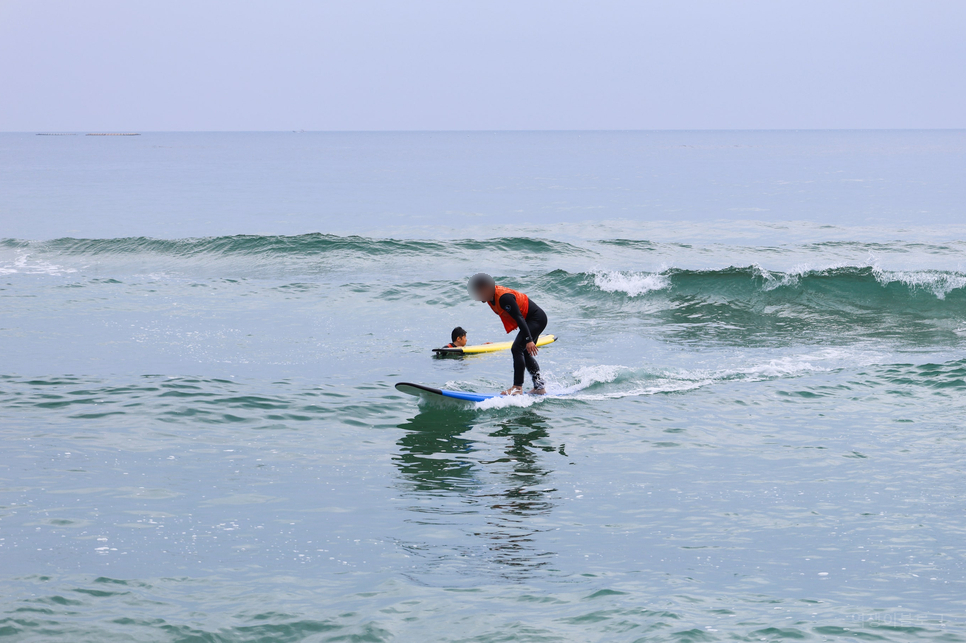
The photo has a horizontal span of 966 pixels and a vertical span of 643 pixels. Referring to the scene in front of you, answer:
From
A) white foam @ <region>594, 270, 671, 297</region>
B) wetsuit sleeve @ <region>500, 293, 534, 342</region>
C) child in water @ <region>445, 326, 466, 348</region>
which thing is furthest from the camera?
white foam @ <region>594, 270, 671, 297</region>

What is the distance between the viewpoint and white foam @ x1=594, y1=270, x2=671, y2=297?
23.0 m

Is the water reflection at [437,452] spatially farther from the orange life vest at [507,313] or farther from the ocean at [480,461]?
the orange life vest at [507,313]

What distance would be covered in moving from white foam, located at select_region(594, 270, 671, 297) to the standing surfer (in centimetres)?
1093

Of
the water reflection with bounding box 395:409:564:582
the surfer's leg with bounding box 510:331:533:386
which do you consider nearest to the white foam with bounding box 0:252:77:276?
the surfer's leg with bounding box 510:331:533:386

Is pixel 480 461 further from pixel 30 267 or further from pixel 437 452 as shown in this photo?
pixel 30 267

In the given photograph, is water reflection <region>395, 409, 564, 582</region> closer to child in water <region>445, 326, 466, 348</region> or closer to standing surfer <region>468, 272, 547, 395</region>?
standing surfer <region>468, 272, 547, 395</region>

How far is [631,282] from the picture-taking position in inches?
918

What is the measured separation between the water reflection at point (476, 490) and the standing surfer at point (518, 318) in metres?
0.63

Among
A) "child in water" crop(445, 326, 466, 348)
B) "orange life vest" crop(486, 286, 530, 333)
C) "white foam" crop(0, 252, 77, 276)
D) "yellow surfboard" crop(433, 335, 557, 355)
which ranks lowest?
"yellow surfboard" crop(433, 335, 557, 355)

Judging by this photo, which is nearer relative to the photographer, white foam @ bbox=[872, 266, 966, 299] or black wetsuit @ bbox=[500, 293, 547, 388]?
black wetsuit @ bbox=[500, 293, 547, 388]

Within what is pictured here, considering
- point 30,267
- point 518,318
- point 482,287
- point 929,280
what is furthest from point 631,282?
point 30,267

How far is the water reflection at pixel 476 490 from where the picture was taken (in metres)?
6.95

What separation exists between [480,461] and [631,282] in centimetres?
1466

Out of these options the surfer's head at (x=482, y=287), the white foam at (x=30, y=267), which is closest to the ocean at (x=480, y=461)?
the white foam at (x=30, y=267)
